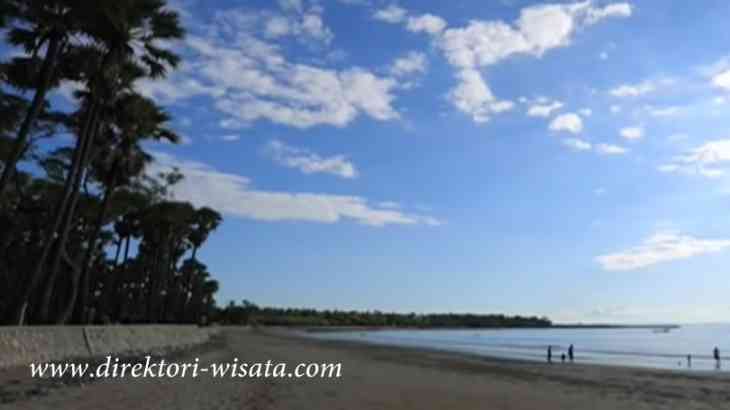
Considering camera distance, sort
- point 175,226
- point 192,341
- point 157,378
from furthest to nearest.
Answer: point 175,226 < point 192,341 < point 157,378

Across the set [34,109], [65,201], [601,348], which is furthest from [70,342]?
[601,348]

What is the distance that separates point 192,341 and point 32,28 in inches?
896

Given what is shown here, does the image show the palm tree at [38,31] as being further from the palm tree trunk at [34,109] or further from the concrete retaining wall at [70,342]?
the concrete retaining wall at [70,342]

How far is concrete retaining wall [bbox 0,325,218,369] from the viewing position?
50.3ft

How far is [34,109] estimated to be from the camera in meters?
19.1

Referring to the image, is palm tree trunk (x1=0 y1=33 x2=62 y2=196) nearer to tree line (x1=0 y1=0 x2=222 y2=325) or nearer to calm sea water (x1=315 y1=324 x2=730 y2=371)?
tree line (x1=0 y1=0 x2=222 y2=325)

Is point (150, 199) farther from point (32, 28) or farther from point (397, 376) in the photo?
point (397, 376)

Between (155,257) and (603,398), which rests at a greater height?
(155,257)

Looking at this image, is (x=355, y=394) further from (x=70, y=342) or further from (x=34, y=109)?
(x=34, y=109)

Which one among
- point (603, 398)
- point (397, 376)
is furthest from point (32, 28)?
point (603, 398)

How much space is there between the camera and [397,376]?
74.6ft

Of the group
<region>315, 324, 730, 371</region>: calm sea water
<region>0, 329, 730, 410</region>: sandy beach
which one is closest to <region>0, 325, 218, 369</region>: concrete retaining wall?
<region>0, 329, 730, 410</region>: sandy beach

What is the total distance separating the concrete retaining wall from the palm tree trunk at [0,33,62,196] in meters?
4.54

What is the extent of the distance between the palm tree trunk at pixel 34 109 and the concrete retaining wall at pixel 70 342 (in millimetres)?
4538
